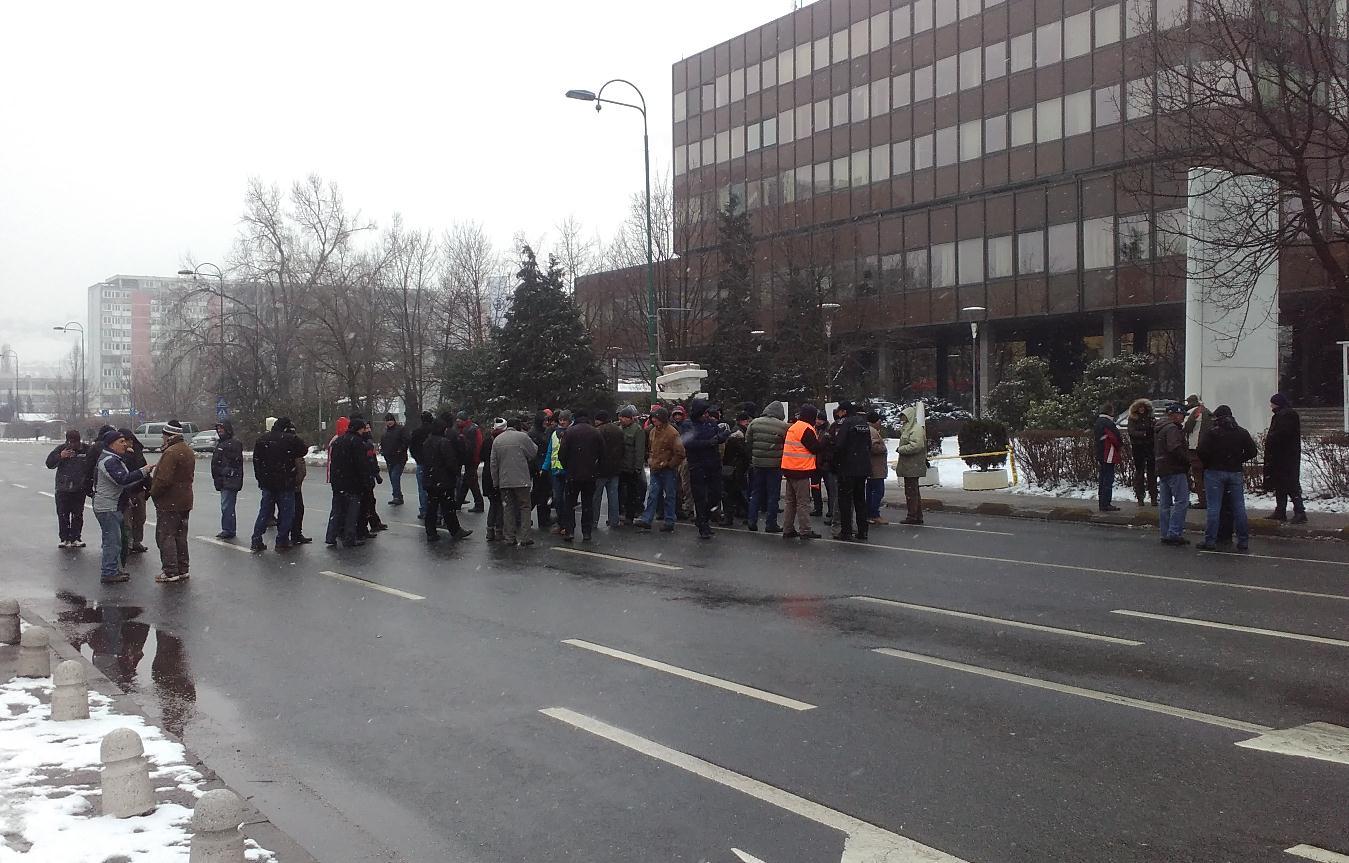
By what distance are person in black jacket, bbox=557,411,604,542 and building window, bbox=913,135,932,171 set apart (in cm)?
3670

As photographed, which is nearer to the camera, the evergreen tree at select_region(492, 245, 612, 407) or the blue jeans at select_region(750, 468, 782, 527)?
the blue jeans at select_region(750, 468, 782, 527)

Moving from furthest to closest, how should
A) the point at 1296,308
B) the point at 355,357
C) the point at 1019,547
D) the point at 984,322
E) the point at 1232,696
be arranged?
the point at 355,357 → the point at 984,322 → the point at 1296,308 → the point at 1019,547 → the point at 1232,696

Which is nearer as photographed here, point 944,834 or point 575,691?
point 944,834

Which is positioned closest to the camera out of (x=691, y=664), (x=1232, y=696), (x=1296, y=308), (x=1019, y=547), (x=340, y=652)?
(x=1232, y=696)

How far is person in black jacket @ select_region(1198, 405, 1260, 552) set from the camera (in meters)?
12.8

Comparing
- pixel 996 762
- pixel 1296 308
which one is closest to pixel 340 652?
pixel 996 762

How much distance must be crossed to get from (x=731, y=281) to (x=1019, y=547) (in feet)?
116

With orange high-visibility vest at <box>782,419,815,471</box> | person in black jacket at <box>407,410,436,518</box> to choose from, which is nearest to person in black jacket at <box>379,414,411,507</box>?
person in black jacket at <box>407,410,436,518</box>

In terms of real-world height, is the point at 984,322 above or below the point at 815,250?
below

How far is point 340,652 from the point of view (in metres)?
8.28

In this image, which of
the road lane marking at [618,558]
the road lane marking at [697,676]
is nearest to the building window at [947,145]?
the road lane marking at [618,558]

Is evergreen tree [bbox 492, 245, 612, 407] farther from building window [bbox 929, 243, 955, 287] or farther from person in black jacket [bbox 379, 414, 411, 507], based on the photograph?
person in black jacket [bbox 379, 414, 411, 507]

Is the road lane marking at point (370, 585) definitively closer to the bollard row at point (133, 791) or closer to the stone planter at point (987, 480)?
the bollard row at point (133, 791)

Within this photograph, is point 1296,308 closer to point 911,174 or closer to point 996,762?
point 911,174
